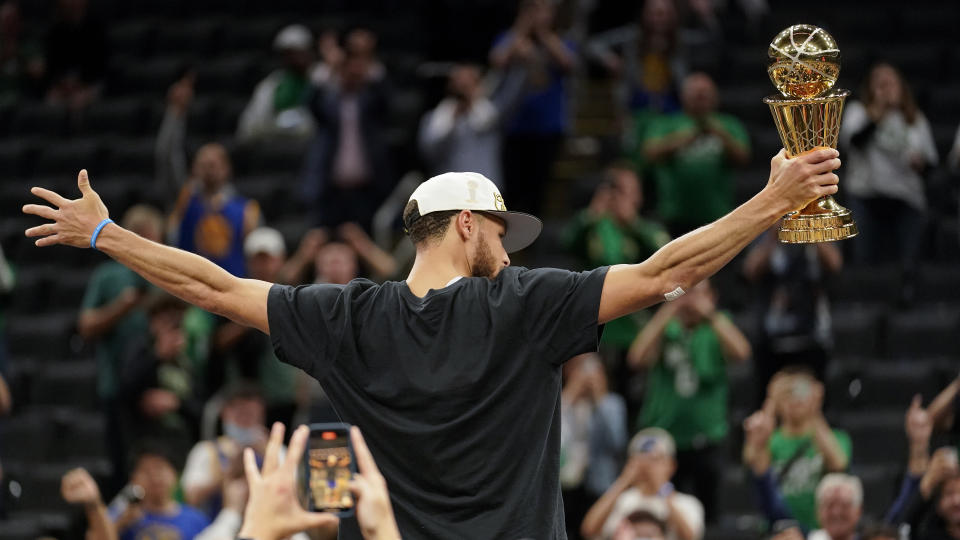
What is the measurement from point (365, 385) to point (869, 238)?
7165mm

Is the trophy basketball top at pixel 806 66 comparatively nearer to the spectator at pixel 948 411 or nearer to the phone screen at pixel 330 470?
the phone screen at pixel 330 470

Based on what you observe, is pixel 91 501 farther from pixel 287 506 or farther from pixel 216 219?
pixel 287 506

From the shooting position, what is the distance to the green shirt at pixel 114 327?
32.3 feet

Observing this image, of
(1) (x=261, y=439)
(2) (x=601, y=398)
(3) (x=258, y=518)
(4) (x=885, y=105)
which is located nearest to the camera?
(3) (x=258, y=518)

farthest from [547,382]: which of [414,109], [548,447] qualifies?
[414,109]

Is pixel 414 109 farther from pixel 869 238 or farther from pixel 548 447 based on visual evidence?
pixel 548 447

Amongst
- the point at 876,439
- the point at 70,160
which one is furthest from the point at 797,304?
the point at 70,160

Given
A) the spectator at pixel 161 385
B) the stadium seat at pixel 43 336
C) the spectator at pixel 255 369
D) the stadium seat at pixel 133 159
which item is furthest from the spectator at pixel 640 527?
the stadium seat at pixel 133 159

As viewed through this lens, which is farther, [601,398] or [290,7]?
[290,7]

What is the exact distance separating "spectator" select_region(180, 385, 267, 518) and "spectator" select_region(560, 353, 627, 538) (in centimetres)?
168

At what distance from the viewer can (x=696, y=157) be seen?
10.6 m

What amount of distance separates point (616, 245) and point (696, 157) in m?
0.94

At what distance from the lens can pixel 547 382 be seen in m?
4.30

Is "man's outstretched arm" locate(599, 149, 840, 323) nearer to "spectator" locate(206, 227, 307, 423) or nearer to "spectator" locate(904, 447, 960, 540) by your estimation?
"spectator" locate(904, 447, 960, 540)
